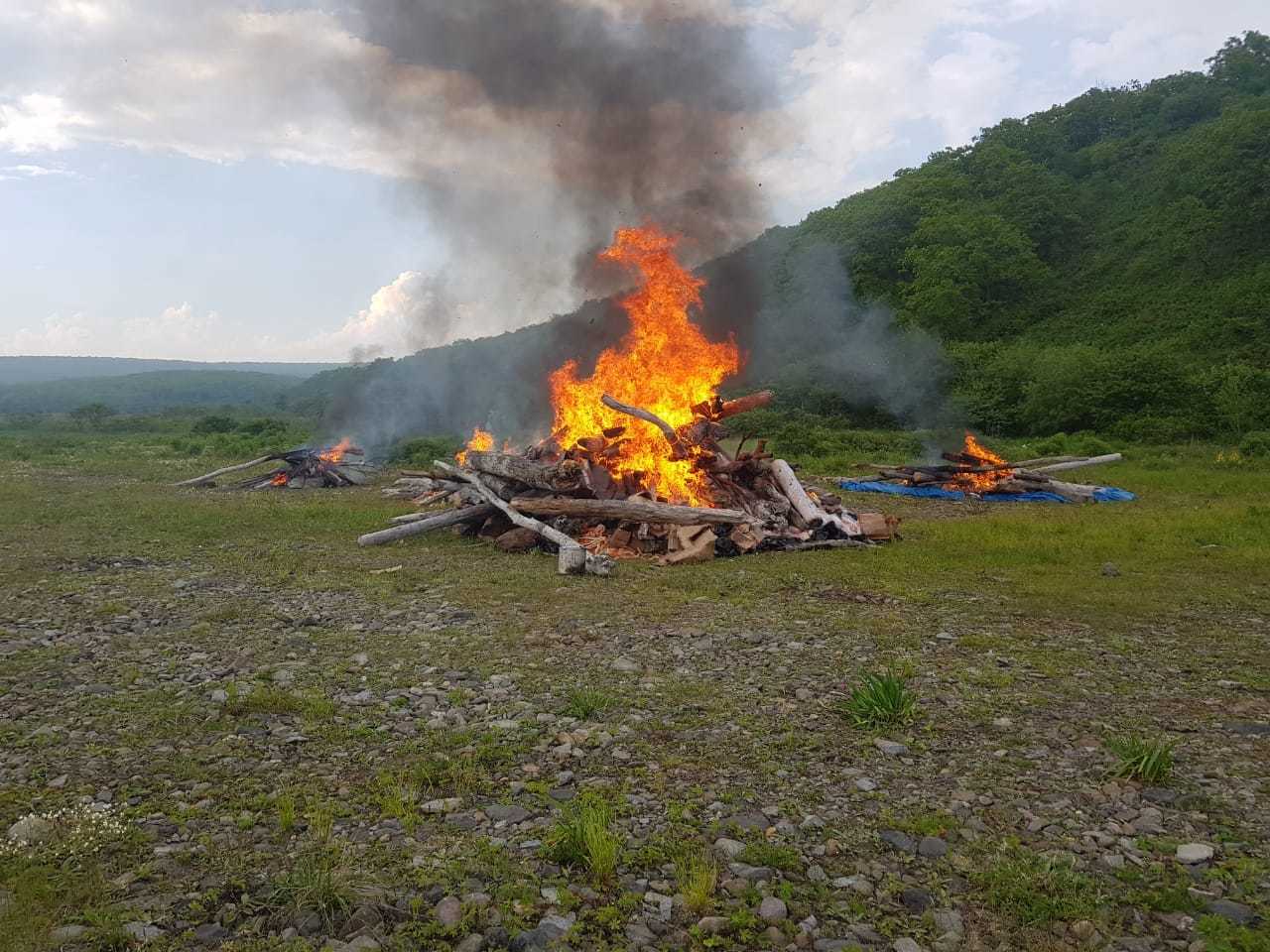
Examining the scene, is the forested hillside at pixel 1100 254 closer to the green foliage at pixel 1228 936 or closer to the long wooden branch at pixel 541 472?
the long wooden branch at pixel 541 472

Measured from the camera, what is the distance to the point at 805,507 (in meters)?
15.0

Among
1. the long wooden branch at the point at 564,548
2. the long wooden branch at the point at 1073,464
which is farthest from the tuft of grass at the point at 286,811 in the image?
the long wooden branch at the point at 1073,464

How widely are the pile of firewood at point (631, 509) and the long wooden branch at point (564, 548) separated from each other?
17 millimetres

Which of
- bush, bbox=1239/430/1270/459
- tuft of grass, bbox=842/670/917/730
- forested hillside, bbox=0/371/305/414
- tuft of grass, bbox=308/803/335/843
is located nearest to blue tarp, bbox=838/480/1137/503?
bush, bbox=1239/430/1270/459

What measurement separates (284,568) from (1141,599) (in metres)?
12.1

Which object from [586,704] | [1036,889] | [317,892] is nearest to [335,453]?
[586,704]

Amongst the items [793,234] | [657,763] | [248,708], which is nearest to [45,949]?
[248,708]

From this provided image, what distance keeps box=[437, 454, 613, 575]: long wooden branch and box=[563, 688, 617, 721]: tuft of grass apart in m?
5.23

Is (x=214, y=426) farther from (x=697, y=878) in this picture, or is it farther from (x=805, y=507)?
(x=697, y=878)

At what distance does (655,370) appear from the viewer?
57.0 ft

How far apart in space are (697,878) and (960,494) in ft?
61.5

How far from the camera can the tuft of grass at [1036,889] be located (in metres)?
3.79

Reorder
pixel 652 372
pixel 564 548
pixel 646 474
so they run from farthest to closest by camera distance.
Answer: pixel 652 372, pixel 646 474, pixel 564 548

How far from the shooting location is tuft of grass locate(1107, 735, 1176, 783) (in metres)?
5.05
